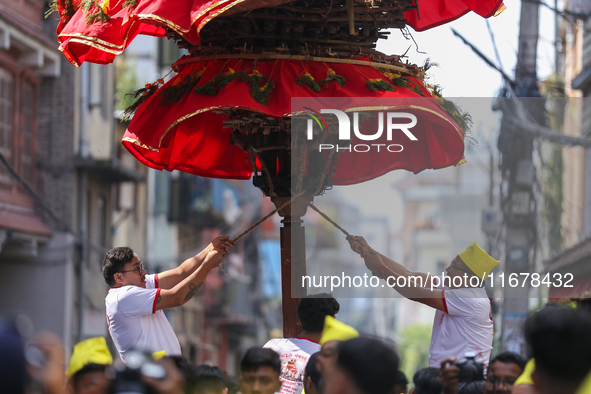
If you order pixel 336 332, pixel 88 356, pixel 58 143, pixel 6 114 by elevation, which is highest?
pixel 6 114

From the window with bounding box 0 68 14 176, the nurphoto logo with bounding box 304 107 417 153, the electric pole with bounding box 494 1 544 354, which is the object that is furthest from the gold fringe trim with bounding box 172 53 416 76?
the window with bounding box 0 68 14 176

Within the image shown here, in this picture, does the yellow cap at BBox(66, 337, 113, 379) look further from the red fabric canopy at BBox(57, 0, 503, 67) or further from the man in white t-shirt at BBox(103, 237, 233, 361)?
the red fabric canopy at BBox(57, 0, 503, 67)

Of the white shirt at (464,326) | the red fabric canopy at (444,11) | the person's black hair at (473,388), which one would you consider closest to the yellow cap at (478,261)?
the white shirt at (464,326)

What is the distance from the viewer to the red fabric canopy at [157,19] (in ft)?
13.4

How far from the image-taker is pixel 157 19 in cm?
410

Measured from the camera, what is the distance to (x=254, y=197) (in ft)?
100

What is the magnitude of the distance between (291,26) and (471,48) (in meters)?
5.48

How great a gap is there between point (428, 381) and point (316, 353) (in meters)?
1.07

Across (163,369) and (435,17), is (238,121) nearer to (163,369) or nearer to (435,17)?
(435,17)

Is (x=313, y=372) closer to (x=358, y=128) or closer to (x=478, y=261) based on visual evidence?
(x=478, y=261)

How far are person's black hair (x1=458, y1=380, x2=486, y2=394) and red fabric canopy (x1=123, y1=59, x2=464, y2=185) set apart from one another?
1396 mm

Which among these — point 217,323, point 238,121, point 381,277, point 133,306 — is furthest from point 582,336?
point 217,323

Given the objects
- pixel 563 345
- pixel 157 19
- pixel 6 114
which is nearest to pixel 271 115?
pixel 157 19

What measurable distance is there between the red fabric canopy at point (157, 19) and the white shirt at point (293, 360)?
5.55ft
